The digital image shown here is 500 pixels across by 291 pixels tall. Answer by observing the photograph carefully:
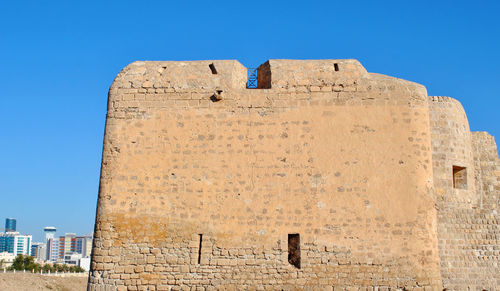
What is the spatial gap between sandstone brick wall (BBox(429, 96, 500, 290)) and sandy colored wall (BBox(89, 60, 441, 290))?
0.54m

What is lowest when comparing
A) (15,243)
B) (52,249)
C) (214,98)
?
(52,249)

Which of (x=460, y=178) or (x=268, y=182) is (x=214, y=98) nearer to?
(x=268, y=182)

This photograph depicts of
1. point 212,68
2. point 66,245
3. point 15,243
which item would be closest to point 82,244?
point 66,245

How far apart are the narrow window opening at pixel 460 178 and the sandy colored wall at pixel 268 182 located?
113 centimetres

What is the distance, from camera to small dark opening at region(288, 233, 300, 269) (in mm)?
8891

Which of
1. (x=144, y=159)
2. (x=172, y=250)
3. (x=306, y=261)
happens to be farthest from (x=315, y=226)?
(x=144, y=159)

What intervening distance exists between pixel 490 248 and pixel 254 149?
5.08 m

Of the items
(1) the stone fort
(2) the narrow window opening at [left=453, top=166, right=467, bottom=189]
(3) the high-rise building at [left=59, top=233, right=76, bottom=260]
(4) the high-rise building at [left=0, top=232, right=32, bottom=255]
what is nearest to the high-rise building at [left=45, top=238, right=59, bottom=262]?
(3) the high-rise building at [left=59, top=233, right=76, bottom=260]

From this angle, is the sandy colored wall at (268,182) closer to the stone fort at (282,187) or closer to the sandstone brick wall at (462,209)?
the stone fort at (282,187)

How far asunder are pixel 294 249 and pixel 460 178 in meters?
3.89

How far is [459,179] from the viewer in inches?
403

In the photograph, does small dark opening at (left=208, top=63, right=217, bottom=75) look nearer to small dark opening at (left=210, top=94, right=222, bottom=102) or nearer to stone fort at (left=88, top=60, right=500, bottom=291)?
stone fort at (left=88, top=60, right=500, bottom=291)

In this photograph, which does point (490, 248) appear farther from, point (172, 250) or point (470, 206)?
point (172, 250)

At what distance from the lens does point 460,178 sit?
10.2m
